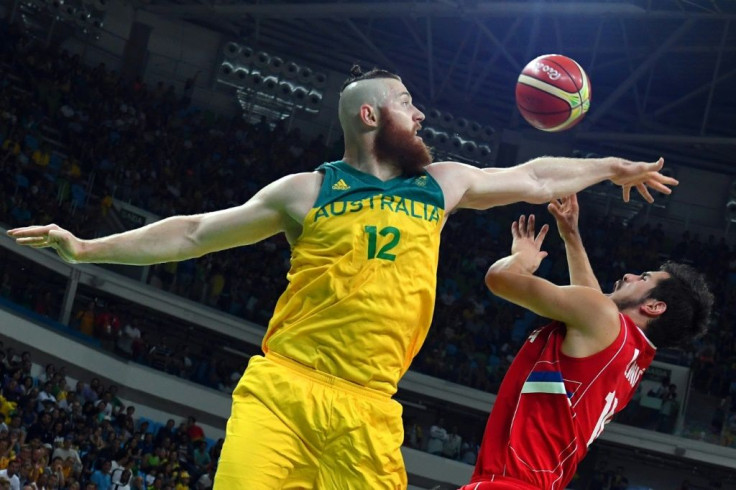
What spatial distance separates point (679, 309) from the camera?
4.77m

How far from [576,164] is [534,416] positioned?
3.89 feet

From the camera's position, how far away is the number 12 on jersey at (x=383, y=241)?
14.0ft

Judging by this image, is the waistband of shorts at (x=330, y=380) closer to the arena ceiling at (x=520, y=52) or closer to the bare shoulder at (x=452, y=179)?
the bare shoulder at (x=452, y=179)

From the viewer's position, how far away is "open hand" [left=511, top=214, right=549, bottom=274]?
4820 millimetres

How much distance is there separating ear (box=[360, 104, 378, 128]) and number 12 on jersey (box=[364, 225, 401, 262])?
1.60 ft

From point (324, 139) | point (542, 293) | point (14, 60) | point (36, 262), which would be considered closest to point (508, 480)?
point (542, 293)

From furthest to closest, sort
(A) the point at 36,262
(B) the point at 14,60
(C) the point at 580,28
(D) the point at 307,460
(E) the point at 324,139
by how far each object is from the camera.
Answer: (E) the point at 324,139, (C) the point at 580,28, (B) the point at 14,60, (A) the point at 36,262, (D) the point at 307,460

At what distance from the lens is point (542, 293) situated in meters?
4.57

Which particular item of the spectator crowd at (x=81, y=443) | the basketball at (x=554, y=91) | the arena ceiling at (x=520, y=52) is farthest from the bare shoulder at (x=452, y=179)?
the arena ceiling at (x=520, y=52)

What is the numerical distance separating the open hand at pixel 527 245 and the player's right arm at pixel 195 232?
3.40 ft

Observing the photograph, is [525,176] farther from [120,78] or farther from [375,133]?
[120,78]

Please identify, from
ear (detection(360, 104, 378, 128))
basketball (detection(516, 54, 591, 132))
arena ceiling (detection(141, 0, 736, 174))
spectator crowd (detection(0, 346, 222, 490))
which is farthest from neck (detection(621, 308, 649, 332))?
arena ceiling (detection(141, 0, 736, 174))

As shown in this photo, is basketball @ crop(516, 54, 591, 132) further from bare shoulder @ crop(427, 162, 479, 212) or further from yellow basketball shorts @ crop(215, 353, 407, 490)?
yellow basketball shorts @ crop(215, 353, 407, 490)

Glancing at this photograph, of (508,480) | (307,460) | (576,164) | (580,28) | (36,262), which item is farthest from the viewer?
(580,28)
